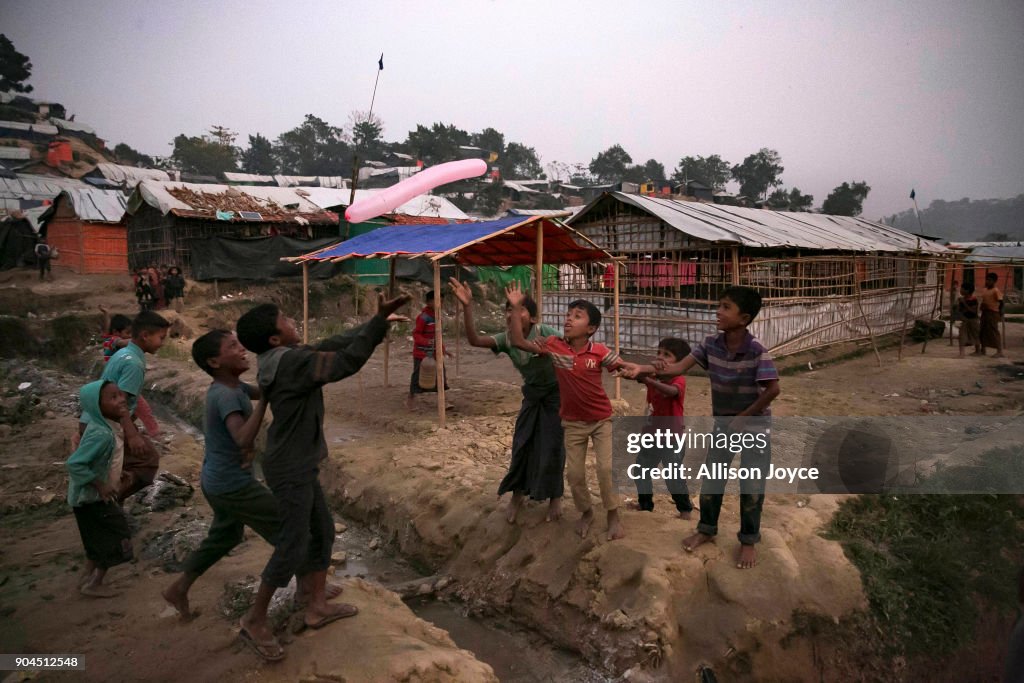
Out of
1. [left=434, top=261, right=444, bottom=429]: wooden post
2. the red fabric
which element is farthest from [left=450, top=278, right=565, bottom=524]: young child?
[left=434, top=261, right=444, bottom=429]: wooden post

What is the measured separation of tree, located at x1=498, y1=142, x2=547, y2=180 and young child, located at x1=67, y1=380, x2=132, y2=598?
56831 millimetres

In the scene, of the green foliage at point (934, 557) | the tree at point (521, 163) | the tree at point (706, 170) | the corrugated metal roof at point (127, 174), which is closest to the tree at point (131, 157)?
the corrugated metal roof at point (127, 174)

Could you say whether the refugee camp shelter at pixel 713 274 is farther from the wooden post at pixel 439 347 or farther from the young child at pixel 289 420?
the young child at pixel 289 420

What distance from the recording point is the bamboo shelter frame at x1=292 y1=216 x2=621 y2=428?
7367 mm

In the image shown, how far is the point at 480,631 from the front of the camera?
14.4ft

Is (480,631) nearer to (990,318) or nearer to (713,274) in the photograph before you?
(713,274)

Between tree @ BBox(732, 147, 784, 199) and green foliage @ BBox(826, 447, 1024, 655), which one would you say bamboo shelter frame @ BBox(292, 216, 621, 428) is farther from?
tree @ BBox(732, 147, 784, 199)

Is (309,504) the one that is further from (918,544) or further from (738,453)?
(918,544)

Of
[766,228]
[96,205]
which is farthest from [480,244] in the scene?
[96,205]

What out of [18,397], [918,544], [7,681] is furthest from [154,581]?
[18,397]

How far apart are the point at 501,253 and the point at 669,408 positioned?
5.58 meters

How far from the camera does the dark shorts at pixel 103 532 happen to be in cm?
402

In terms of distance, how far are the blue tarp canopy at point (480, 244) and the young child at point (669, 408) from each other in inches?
135

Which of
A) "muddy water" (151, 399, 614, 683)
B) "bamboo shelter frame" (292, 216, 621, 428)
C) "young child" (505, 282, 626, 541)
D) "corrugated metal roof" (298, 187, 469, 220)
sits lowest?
"muddy water" (151, 399, 614, 683)
